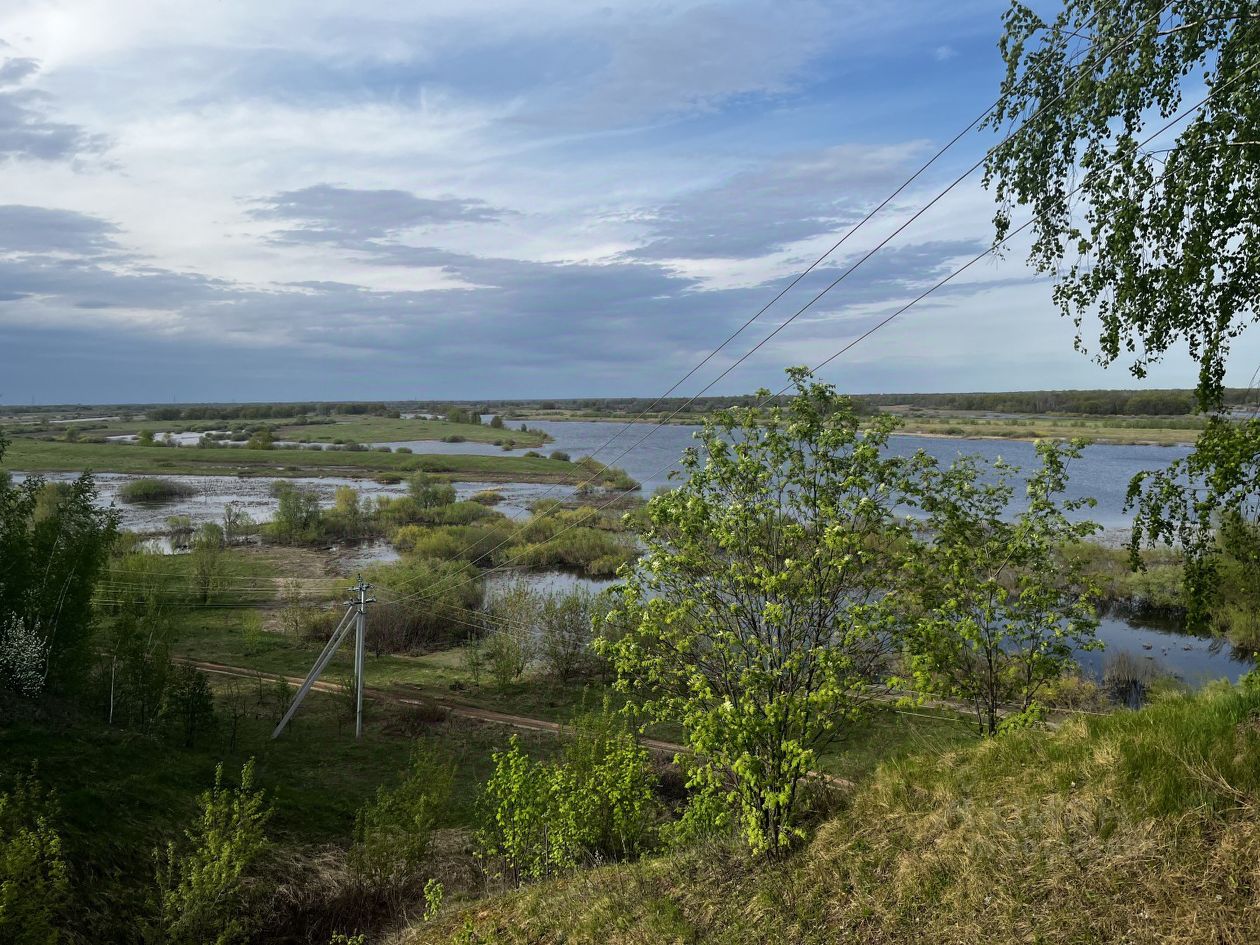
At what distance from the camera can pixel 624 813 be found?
11.1 m

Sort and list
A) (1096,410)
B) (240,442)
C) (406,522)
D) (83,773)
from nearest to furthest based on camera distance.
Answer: (83,773) < (406,522) < (1096,410) < (240,442)

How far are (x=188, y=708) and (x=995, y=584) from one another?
23.3 meters

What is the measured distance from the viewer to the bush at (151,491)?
75.6 meters

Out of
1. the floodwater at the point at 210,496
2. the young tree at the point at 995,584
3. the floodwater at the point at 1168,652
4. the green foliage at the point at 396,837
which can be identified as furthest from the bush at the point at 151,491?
the young tree at the point at 995,584

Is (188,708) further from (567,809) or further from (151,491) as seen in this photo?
(151,491)

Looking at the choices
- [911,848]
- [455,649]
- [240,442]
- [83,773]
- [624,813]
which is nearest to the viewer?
[911,848]

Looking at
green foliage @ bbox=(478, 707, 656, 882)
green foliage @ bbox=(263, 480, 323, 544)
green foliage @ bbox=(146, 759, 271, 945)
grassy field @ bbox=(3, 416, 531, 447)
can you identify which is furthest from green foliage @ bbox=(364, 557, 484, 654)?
grassy field @ bbox=(3, 416, 531, 447)

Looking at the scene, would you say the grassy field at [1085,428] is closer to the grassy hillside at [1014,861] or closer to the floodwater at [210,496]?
the floodwater at [210,496]

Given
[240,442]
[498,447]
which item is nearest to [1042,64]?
[498,447]

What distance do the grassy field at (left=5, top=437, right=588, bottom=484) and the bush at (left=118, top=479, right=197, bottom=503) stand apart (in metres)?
10.4

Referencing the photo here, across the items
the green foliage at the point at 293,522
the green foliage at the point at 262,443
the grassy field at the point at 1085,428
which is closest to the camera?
the green foliage at the point at 293,522

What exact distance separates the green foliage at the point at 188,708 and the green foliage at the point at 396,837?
12399 mm

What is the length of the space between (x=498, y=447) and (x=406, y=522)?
60632mm

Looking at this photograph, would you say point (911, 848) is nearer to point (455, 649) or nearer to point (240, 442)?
point (455, 649)
